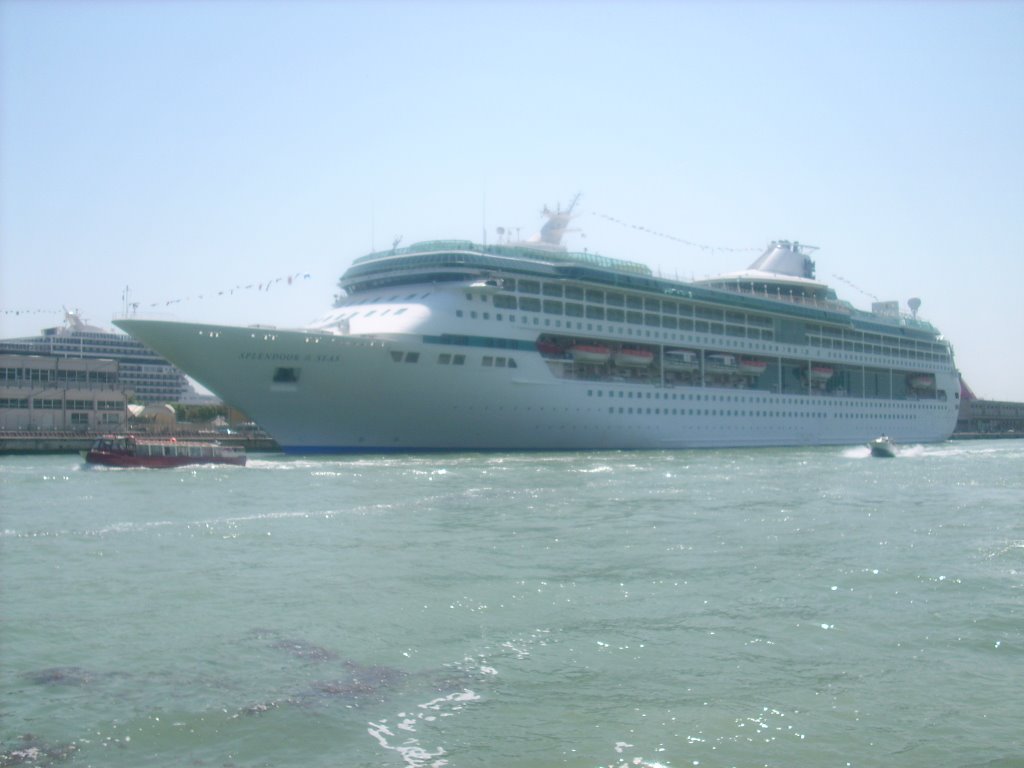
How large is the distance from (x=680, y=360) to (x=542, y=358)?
11723 mm

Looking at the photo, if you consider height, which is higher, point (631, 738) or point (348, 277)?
point (348, 277)

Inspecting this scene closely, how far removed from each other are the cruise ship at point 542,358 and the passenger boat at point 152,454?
3.39 m

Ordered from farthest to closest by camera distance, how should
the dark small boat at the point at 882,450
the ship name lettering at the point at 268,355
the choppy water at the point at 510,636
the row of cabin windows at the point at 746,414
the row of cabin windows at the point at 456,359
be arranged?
the dark small boat at the point at 882,450 → the row of cabin windows at the point at 746,414 → the row of cabin windows at the point at 456,359 → the ship name lettering at the point at 268,355 → the choppy water at the point at 510,636

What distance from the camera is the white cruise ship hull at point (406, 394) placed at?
36.9 metres

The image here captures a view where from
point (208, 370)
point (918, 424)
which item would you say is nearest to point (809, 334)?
point (918, 424)

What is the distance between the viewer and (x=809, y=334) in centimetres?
6253

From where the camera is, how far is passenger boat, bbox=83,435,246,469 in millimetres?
38125

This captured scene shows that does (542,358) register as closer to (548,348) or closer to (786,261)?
(548,348)

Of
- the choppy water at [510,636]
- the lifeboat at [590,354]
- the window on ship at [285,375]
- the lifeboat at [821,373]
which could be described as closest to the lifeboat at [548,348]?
the lifeboat at [590,354]

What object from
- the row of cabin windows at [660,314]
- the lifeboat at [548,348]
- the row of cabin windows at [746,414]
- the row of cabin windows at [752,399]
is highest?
the row of cabin windows at [660,314]

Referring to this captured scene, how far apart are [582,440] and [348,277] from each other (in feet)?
46.2

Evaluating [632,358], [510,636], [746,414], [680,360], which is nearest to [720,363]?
[746,414]

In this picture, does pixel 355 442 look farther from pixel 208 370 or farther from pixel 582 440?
pixel 582 440

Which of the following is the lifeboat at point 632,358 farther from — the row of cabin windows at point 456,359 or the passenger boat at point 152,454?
the passenger boat at point 152,454
